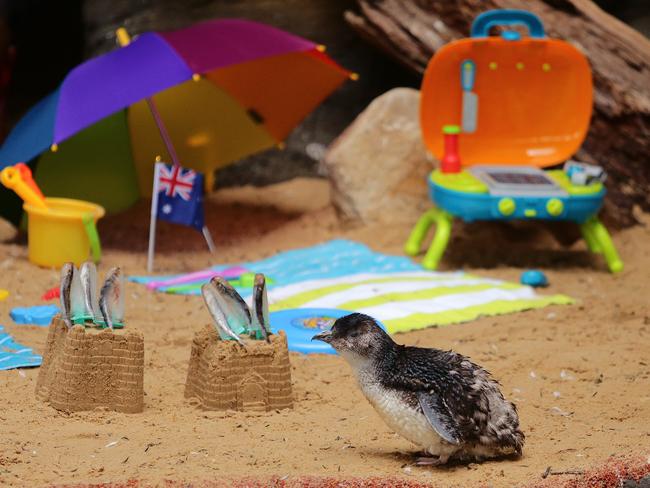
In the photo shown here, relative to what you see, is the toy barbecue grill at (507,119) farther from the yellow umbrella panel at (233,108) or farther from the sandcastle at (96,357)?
the sandcastle at (96,357)

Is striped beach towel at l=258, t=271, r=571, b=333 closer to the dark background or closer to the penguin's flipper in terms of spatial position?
the penguin's flipper

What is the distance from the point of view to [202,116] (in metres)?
7.19

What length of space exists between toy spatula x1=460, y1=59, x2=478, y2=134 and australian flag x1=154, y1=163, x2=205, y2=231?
158cm

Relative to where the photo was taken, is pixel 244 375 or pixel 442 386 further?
pixel 244 375

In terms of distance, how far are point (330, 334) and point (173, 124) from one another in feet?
13.3

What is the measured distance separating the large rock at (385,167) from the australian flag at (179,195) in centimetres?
109

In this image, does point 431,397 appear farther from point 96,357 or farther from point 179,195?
point 179,195

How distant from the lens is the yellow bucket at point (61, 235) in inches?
237

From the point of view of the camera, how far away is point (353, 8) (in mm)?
7969

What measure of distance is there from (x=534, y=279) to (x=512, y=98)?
1337mm

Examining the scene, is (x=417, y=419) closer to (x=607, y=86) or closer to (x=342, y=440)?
(x=342, y=440)

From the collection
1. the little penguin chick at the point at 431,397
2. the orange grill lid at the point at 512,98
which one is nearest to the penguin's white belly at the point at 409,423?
the little penguin chick at the point at 431,397

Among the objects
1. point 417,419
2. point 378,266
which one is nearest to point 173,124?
point 378,266

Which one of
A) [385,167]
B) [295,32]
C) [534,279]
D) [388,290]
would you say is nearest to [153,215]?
[388,290]
